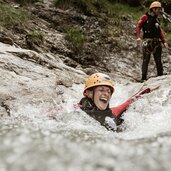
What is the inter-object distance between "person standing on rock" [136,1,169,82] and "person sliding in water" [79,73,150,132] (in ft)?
13.2

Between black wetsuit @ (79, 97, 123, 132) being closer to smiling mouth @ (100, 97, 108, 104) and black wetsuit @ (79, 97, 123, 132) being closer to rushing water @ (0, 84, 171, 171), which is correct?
smiling mouth @ (100, 97, 108, 104)

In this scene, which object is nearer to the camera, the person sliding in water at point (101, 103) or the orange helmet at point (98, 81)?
the person sliding in water at point (101, 103)

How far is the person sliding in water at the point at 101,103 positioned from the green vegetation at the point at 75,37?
5631 millimetres

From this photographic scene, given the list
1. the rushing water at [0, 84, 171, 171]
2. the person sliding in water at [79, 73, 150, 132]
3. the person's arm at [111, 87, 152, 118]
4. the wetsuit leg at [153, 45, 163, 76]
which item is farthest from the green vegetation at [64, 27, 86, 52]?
the rushing water at [0, 84, 171, 171]

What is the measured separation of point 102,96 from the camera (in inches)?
→ 317

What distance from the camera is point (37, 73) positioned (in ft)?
30.9

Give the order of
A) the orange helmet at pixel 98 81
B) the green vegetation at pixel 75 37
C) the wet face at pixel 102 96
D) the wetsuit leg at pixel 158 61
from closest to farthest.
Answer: the wet face at pixel 102 96 → the orange helmet at pixel 98 81 → the wetsuit leg at pixel 158 61 → the green vegetation at pixel 75 37

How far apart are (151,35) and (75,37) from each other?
3.17 metres

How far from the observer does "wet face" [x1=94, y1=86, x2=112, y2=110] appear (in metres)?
7.92

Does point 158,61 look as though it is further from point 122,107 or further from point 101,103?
point 101,103

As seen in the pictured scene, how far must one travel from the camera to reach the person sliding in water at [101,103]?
7395mm

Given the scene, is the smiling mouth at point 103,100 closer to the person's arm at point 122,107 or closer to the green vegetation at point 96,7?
the person's arm at point 122,107

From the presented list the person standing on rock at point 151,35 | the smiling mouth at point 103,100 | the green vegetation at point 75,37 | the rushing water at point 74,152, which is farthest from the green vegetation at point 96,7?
the rushing water at point 74,152

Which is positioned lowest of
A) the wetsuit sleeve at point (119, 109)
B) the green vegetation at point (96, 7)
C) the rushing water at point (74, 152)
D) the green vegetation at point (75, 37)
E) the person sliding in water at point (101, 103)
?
the green vegetation at point (75, 37)
